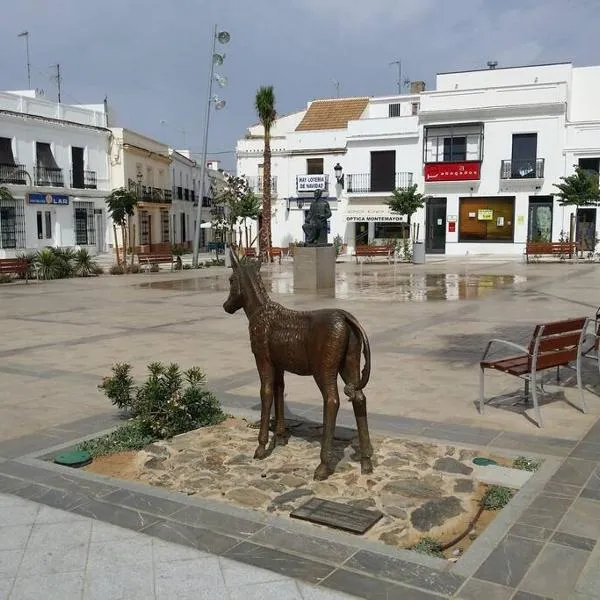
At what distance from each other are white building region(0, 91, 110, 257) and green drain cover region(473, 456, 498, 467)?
29126 millimetres

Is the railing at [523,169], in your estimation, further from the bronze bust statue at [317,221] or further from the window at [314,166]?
the bronze bust statue at [317,221]

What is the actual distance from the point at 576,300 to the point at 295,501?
469 inches

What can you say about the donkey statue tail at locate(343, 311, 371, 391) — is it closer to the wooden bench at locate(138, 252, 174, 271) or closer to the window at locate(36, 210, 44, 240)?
the wooden bench at locate(138, 252, 174, 271)

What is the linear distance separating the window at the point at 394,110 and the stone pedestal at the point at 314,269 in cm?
2476

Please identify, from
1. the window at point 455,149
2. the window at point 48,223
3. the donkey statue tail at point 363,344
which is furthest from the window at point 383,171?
the donkey statue tail at point 363,344

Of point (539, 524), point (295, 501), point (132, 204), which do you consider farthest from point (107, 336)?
point (132, 204)

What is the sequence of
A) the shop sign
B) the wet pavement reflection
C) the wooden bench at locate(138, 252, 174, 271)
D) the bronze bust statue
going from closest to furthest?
the wet pavement reflection
the bronze bust statue
the wooden bench at locate(138, 252, 174, 271)
the shop sign

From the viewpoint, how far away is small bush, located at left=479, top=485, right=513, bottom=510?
4113 mm

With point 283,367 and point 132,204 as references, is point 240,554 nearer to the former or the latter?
point 283,367

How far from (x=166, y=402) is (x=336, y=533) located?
224cm

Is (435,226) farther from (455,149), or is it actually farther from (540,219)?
(540,219)

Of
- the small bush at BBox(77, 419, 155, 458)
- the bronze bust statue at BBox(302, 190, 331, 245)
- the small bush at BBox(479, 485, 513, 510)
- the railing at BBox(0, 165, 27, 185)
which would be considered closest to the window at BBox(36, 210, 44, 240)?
the railing at BBox(0, 165, 27, 185)

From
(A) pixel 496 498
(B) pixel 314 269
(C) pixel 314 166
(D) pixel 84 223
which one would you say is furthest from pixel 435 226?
(A) pixel 496 498

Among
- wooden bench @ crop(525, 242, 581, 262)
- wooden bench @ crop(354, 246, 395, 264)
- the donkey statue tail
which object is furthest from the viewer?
wooden bench @ crop(354, 246, 395, 264)
